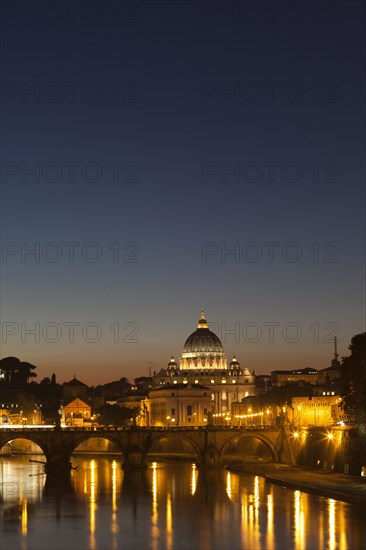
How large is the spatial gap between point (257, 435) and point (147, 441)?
11.5m

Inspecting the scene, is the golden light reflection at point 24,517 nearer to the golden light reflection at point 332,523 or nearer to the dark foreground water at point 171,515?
the dark foreground water at point 171,515

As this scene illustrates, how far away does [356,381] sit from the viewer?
87.5m

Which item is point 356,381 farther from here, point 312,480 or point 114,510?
point 114,510

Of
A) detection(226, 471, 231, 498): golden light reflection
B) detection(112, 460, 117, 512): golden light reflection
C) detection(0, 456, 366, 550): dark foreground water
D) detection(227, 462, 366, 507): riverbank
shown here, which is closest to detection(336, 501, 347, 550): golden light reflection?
detection(0, 456, 366, 550): dark foreground water

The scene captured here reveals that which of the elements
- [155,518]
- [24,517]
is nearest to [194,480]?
[155,518]

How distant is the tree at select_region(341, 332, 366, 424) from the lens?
278ft

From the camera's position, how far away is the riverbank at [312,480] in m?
74.8

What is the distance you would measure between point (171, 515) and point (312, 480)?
1842cm

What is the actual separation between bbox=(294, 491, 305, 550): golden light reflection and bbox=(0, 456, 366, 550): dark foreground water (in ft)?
0.18

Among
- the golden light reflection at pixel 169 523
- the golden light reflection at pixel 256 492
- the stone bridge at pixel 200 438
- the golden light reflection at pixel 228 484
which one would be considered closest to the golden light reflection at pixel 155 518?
the golden light reflection at pixel 169 523

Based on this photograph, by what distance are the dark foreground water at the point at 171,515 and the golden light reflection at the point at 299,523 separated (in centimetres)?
6

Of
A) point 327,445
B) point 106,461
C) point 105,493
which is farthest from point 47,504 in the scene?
point 106,461

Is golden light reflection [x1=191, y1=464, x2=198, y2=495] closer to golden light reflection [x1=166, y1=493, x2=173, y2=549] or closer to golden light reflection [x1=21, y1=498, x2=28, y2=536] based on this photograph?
golden light reflection [x1=166, y1=493, x2=173, y2=549]

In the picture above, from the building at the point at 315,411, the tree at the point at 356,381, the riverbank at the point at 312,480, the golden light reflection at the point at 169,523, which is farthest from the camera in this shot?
the building at the point at 315,411
